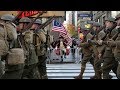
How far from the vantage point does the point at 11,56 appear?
594 centimetres

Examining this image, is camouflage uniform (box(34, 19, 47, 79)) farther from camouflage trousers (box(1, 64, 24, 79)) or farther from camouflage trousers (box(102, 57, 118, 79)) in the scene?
camouflage trousers (box(1, 64, 24, 79))

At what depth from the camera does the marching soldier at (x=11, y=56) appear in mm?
5926

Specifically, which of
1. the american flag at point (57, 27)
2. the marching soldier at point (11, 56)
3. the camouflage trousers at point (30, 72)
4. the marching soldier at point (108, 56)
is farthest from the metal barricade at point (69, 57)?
the marching soldier at point (11, 56)

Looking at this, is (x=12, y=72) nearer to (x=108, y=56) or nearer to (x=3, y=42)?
(x=3, y=42)

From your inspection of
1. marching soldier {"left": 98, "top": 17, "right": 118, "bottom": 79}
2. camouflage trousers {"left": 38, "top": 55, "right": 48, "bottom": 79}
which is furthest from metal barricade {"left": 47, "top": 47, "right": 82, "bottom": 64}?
marching soldier {"left": 98, "top": 17, "right": 118, "bottom": 79}

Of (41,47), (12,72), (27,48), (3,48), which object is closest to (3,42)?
(3,48)

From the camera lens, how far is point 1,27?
19.2ft

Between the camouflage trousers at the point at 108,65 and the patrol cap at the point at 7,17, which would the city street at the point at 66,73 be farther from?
the patrol cap at the point at 7,17

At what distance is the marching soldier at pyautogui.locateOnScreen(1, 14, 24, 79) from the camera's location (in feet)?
19.4

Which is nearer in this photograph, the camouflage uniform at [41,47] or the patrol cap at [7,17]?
the patrol cap at [7,17]

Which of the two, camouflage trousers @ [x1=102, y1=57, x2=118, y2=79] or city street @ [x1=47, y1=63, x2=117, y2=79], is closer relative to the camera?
camouflage trousers @ [x1=102, y1=57, x2=118, y2=79]

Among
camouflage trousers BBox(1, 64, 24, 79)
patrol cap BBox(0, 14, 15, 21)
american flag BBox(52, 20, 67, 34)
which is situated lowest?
camouflage trousers BBox(1, 64, 24, 79)
